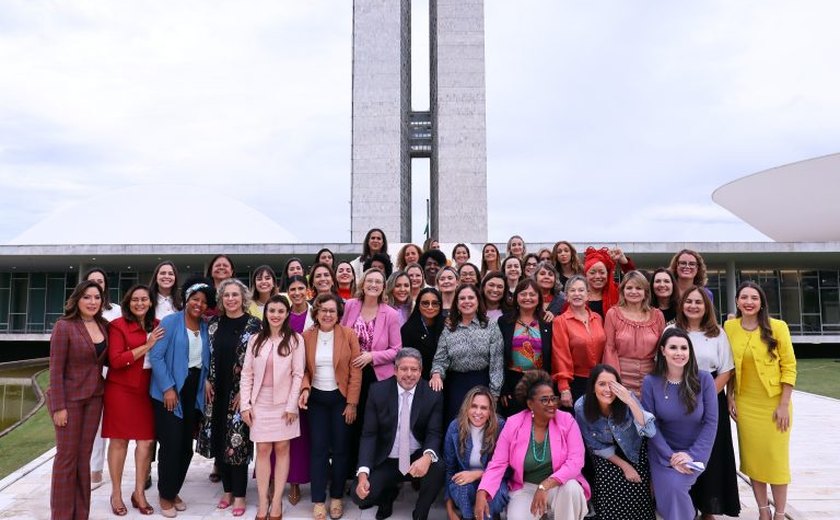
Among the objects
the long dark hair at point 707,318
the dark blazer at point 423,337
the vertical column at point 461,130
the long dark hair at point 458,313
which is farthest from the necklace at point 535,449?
the vertical column at point 461,130

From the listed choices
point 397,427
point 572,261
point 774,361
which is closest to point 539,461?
point 397,427

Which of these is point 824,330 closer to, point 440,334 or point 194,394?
point 440,334

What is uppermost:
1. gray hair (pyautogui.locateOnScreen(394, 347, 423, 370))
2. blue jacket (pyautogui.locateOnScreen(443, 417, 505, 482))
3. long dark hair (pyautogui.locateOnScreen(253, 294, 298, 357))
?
long dark hair (pyautogui.locateOnScreen(253, 294, 298, 357))

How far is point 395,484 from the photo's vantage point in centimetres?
418

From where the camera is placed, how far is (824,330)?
2106 centimetres

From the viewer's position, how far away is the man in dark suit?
4.03m

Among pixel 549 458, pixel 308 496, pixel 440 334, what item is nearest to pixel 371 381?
pixel 440 334

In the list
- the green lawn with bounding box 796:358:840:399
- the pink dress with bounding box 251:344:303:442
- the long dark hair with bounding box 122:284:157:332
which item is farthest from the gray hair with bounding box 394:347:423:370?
the green lawn with bounding box 796:358:840:399

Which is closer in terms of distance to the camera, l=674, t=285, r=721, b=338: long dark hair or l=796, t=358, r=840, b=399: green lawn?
l=674, t=285, r=721, b=338: long dark hair

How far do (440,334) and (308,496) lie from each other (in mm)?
1743

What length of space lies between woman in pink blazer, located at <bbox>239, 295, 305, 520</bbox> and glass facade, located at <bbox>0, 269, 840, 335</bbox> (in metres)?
19.5

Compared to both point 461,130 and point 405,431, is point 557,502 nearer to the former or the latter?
point 405,431

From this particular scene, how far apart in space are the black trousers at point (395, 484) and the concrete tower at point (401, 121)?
91.9ft

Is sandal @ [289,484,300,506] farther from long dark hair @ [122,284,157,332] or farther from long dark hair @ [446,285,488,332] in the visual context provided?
long dark hair @ [446,285,488,332]
